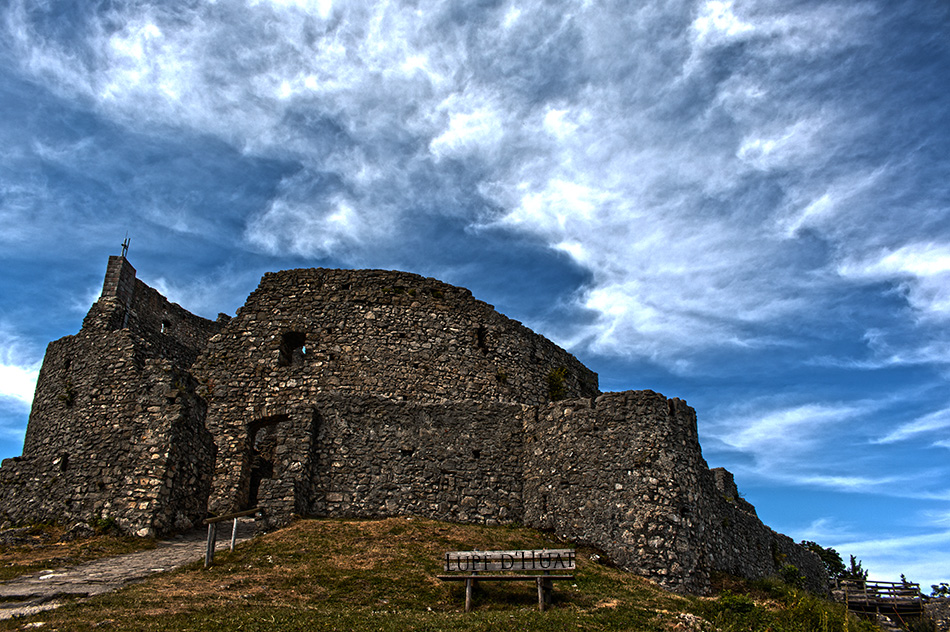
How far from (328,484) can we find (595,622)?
33.3ft

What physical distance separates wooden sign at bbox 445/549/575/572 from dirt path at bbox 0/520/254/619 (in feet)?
19.8

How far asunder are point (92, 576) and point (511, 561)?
8.04 meters

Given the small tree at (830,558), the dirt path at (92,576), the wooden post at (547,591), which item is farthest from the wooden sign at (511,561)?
the small tree at (830,558)

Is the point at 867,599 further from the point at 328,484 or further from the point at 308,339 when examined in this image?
the point at 308,339

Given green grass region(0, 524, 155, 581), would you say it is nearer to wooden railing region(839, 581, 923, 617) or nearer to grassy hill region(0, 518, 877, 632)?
grassy hill region(0, 518, 877, 632)

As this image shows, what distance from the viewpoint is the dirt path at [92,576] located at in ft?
36.1

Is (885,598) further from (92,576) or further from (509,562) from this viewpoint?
(92,576)

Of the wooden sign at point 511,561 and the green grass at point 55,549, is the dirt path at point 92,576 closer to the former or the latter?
the green grass at point 55,549

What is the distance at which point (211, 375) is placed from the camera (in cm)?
2231

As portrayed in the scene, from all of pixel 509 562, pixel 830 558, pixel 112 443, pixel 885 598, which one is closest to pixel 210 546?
pixel 509 562

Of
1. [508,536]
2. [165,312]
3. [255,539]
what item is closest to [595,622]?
[508,536]

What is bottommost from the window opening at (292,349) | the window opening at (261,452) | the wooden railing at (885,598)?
the wooden railing at (885,598)

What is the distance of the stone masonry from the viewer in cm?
1788

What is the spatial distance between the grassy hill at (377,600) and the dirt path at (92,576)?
56cm
